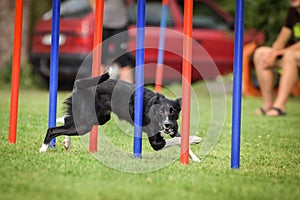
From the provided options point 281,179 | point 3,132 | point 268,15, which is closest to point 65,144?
point 3,132

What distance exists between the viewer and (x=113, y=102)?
548 cm

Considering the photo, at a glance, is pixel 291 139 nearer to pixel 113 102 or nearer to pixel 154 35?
pixel 113 102

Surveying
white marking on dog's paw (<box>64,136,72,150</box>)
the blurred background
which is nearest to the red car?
the blurred background

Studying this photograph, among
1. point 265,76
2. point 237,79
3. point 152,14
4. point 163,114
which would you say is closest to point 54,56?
point 163,114

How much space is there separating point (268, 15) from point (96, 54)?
9.14m

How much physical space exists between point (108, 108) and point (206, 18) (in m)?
9.23

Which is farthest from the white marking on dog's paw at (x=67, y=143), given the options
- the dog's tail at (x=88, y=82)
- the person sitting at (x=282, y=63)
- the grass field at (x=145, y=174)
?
the person sitting at (x=282, y=63)

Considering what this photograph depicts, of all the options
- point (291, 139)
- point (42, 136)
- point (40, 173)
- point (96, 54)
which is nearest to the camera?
point (40, 173)

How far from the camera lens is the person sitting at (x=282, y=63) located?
31.3 feet

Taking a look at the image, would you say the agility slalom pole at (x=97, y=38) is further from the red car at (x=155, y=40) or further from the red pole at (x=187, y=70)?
the red car at (x=155, y=40)

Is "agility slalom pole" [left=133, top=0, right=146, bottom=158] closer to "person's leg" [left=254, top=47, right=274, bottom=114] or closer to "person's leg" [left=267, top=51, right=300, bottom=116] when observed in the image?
"person's leg" [left=267, top=51, right=300, bottom=116]

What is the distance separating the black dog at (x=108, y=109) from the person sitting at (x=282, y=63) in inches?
175

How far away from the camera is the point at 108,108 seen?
548cm

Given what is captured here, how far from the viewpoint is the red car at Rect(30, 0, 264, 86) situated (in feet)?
41.8
